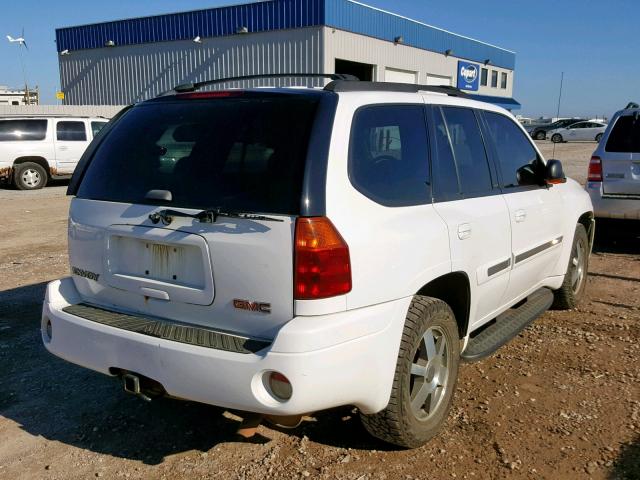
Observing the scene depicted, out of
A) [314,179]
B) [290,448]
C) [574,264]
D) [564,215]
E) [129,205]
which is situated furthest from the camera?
[574,264]

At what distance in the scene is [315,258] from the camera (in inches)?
96.9

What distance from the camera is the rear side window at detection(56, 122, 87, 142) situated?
16391 millimetres

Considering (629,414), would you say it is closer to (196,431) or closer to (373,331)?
(373,331)

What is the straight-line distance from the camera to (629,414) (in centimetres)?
349

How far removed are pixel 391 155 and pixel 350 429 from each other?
1.56 metres

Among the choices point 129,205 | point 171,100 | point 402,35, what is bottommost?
point 129,205

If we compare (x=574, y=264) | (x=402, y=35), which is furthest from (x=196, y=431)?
(x=402, y=35)

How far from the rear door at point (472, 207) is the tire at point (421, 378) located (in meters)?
0.31

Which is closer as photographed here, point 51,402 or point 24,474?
point 24,474

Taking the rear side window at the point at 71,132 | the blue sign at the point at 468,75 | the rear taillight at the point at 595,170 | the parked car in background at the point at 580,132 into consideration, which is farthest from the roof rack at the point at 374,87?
the parked car in background at the point at 580,132

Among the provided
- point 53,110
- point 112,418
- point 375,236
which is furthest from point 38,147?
point 375,236

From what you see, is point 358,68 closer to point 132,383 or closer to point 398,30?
point 398,30

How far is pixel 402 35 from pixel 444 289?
90.5ft

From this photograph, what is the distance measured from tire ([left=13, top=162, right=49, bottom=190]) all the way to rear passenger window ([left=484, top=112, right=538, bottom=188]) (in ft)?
48.2
